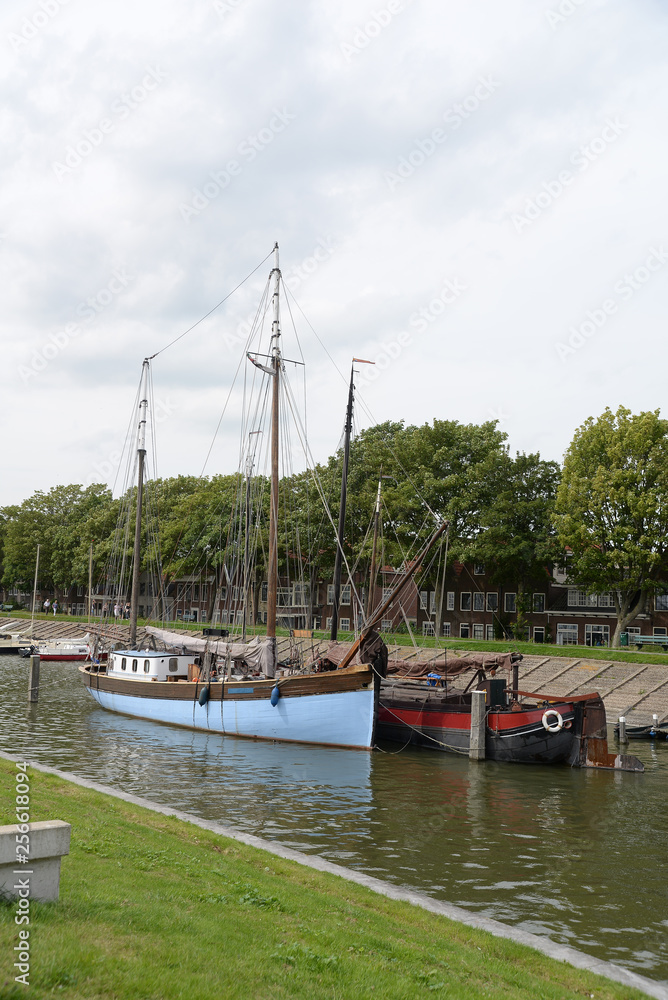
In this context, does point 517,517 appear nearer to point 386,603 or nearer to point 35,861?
point 386,603

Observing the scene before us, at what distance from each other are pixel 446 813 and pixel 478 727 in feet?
30.5

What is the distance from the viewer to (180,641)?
4159 cm

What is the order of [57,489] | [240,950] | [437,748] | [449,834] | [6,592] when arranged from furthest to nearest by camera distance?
[6,592] → [57,489] → [437,748] → [449,834] → [240,950]

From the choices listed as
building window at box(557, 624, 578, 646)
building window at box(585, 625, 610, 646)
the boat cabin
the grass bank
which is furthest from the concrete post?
building window at box(557, 624, 578, 646)

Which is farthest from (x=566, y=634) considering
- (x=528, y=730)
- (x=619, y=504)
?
(x=528, y=730)

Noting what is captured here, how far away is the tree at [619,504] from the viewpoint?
5381 cm

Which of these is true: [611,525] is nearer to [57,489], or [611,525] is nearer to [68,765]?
[68,765]

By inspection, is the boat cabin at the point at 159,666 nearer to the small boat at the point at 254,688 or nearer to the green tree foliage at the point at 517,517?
the small boat at the point at 254,688

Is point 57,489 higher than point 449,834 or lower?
higher

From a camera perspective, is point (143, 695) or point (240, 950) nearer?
point (240, 950)

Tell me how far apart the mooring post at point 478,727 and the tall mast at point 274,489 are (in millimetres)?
8730

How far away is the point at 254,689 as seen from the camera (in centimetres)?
3161

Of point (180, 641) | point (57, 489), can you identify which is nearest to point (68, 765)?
point (180, 641)

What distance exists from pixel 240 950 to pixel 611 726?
33423 millimetres
